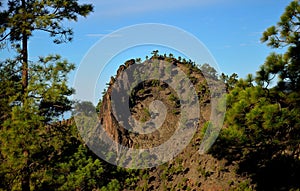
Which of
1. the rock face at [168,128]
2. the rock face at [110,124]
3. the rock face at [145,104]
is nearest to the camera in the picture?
the rock face at [168,128]

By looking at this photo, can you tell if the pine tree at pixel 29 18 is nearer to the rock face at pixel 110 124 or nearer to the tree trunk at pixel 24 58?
the tree trunk at pixel 24 58

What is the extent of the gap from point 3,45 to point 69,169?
3832 millimetres

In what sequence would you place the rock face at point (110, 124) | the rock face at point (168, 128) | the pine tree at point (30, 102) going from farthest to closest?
1. the rock face at point (110, 124)
2. the rock face at point (168, 128)
3. the pine tree at point (30, 102)

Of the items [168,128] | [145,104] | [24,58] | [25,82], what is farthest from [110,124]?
[25,82]

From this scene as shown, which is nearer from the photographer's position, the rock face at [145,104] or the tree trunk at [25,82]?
the tree trunk at [25,82]

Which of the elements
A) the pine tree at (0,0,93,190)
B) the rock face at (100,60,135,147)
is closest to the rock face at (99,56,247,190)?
the rock face at (100,60,135,147)

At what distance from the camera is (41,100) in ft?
34.4

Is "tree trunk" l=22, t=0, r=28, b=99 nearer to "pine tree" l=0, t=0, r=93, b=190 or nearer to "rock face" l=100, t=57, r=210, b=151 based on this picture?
"pine tree" l=0, t=0, r=93, b=190

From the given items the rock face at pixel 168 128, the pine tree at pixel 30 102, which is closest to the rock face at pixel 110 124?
the rock face at pixel 168 128

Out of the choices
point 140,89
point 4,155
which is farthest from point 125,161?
point 4,155

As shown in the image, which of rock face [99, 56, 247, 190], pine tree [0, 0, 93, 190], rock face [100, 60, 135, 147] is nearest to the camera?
pine tree [0, 0, 93, 190]

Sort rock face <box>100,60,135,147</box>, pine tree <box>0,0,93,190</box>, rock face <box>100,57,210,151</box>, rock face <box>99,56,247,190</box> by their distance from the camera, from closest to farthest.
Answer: pine tree <box>0,0,93,190</box> → rock face <box>99,56,247,190</box> → rock face <box>100,60,135,147</box> → rock face <box>100,57,210,151</box>

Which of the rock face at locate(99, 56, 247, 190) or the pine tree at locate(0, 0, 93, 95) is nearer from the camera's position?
the pine tree at locate(0, 0, 93, 95)

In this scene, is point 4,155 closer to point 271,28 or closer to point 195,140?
point 271,28
